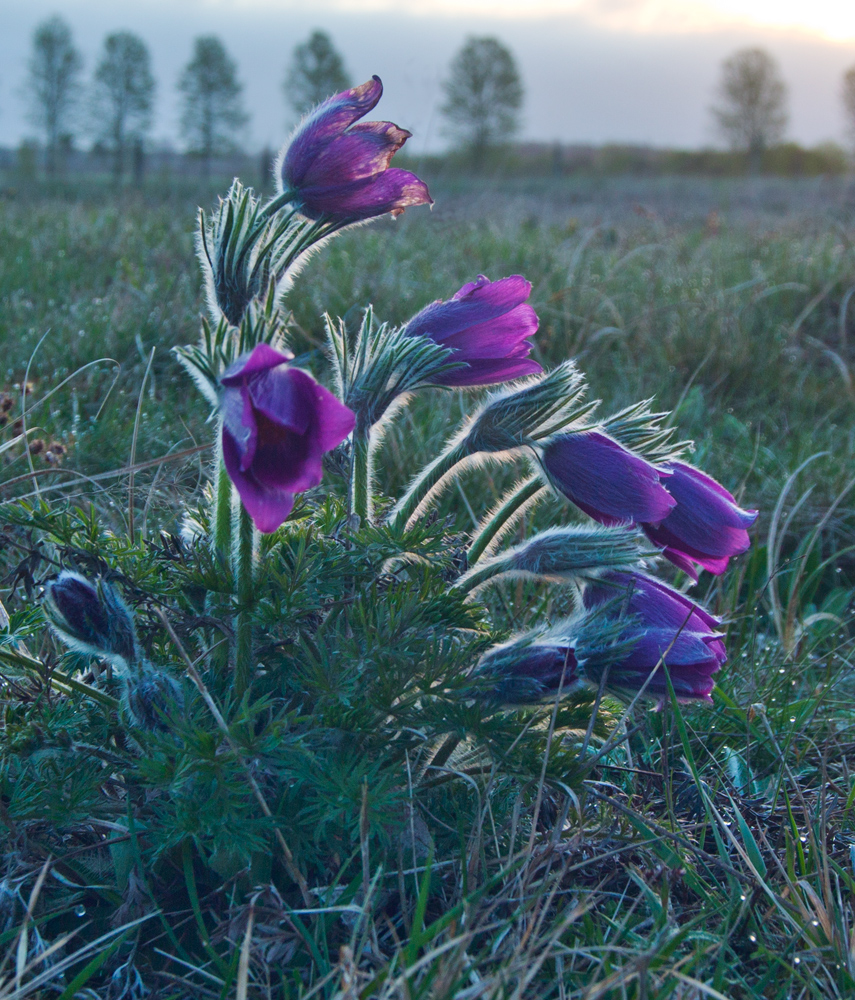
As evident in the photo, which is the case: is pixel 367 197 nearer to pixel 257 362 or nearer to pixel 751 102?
pixel 257 362

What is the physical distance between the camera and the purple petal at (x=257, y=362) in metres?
0.82

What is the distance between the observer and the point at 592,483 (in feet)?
3.75

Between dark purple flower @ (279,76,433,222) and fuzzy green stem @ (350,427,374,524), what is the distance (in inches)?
11.4

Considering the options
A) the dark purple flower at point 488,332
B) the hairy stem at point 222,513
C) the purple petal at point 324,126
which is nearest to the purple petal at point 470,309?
the dark purple flower at point 488,332

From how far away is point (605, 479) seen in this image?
3.71 feet

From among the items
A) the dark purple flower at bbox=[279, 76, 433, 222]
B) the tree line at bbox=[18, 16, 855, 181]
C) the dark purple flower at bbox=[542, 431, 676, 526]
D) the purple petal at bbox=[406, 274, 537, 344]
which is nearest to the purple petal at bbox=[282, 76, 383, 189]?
the dark purple flower at bbox=[279, 76, 433, 222]

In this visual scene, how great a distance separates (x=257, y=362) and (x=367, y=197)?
0.42 m

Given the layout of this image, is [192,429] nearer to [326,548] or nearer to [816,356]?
[326,548]

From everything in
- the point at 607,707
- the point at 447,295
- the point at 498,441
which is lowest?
the point at 607,707

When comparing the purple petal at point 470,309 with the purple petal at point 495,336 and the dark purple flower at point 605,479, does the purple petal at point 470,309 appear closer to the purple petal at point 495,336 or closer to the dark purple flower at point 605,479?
the purple petal at point 495,336

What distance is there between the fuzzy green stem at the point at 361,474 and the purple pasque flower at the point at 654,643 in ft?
1.09

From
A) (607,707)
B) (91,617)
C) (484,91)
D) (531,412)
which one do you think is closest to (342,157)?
(531,412)

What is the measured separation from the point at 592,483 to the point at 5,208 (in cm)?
570

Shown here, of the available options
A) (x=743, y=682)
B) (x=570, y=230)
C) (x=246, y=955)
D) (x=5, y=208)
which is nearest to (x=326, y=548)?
(x=246, y=955)
